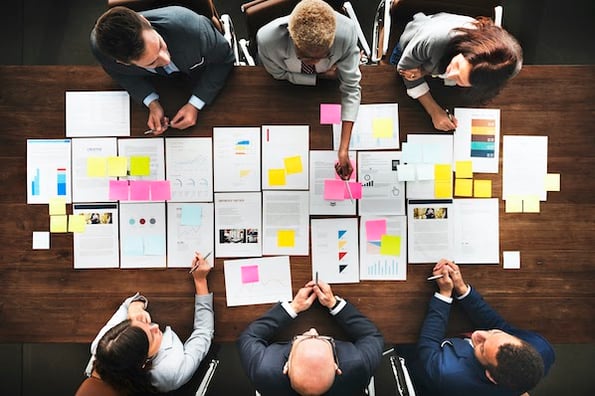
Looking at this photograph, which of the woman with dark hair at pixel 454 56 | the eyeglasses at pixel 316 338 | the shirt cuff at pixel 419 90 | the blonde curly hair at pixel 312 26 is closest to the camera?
the blonde curly hair at pixel 312 26

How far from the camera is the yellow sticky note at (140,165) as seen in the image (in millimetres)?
1844

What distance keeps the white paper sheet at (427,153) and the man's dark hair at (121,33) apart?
3.88 ft

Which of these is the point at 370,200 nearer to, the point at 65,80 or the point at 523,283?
the point at 523,283

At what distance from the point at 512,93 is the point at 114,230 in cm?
193

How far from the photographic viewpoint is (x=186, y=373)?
5.61 ft

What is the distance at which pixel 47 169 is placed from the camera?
6.06 feet


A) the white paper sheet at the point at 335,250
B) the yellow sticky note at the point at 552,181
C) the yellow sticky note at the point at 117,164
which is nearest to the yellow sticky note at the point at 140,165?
the yellow sticky note at the point at 117,164

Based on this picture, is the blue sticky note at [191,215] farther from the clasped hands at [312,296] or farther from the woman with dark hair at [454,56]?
the woman with dark hair at [454,56]

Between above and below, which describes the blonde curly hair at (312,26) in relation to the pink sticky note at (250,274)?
above

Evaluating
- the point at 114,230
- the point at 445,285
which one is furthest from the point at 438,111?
the point at 114,230

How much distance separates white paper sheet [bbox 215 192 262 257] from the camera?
1.85 metres

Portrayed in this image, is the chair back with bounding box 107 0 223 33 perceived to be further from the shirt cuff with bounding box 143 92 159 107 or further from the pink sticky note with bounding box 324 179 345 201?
the pink sticky note with bounding box 324 179 345 201

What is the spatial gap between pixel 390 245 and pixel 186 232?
3.08ft

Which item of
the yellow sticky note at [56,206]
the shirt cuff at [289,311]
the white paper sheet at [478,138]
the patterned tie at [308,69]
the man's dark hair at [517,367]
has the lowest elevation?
the man's dark hair at [517,367]
